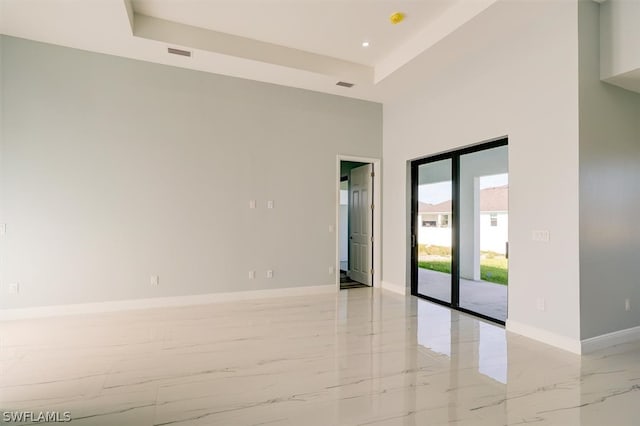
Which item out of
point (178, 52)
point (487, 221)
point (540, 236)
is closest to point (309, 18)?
point (178, 52)

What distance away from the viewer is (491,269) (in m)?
4.57

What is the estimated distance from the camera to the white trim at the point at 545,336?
3249 millimetres

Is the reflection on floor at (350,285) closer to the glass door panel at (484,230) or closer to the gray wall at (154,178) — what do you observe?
the gray wall at (154,178)

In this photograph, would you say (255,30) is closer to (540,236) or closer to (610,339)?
(540,236)

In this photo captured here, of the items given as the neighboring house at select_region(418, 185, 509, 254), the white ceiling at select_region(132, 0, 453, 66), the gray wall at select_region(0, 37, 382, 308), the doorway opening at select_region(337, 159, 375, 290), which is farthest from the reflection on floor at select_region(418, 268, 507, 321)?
the white ceiling at select_region(132, 0, 453, 66)

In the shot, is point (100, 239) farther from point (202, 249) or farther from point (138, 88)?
point (138, 88)

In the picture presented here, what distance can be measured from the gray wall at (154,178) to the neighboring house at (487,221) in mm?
1772

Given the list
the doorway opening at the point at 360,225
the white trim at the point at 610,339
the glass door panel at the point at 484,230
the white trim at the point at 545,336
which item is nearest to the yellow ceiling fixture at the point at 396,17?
the glass door panel at the point at 484,230

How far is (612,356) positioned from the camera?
3.16 metres

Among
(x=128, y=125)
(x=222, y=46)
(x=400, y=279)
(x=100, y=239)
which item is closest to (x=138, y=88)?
(x=128, y=125)

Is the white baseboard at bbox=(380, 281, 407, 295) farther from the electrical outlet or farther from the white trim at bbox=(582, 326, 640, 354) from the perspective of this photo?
the white trim at bbox=(582, 326, 640, 354)

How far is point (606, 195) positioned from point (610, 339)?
1487 mm

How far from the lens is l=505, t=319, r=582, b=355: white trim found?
128 inches

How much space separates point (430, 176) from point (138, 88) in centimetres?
461
